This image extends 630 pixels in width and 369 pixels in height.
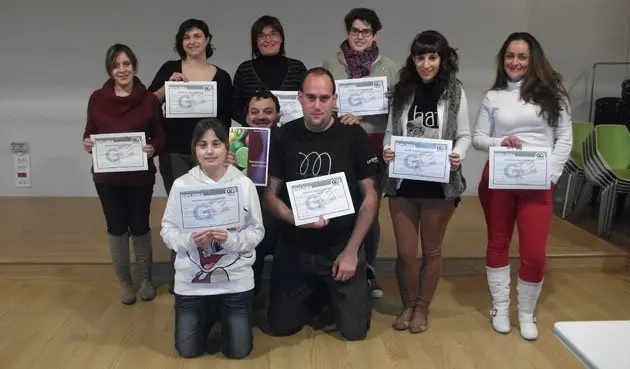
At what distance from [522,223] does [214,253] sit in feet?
4.89

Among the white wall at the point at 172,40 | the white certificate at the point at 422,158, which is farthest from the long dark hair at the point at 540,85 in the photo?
the white wall at the point at 172,40

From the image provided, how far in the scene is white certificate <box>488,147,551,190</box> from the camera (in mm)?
2889

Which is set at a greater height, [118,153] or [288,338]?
[118,153]

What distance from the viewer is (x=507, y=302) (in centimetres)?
319

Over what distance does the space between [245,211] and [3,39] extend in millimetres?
3882

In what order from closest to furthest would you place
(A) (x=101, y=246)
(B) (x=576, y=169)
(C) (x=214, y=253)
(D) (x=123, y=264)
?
(C) (x=214, y=253) → (D) (x=123, y=264) → (A) (x=101, y=246) → (B) (x=576, y=169)

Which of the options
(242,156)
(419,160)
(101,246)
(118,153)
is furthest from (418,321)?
(101,246)

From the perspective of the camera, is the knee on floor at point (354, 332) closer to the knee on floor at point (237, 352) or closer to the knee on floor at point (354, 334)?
the knee on floor at point (354, 334)

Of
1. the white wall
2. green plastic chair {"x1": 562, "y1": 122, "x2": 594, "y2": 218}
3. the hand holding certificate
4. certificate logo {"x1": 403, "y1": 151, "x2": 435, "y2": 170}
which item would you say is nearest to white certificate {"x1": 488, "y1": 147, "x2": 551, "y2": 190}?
certificate logo {"x1": 403, "y1": 151, "x2": 435, "y2": 170}

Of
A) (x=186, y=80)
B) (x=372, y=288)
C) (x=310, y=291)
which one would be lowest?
(x=372, y=288)

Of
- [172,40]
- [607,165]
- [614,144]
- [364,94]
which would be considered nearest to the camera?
[364,94]

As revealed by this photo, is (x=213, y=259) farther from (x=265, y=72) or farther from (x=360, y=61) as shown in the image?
(x=360, y=61)

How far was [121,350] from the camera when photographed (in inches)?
116

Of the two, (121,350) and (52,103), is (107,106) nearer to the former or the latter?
(121,350)
